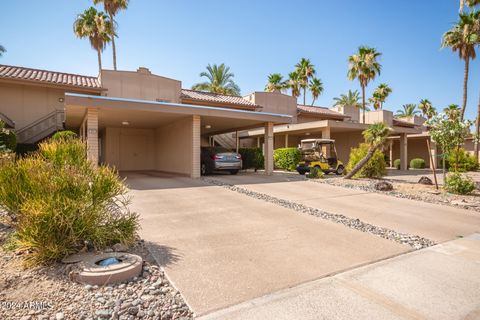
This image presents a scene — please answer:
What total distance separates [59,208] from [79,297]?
1239mm

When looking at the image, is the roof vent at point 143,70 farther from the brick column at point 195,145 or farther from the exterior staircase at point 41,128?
the brick column at point 195,145

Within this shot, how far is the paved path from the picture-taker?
18.5ft

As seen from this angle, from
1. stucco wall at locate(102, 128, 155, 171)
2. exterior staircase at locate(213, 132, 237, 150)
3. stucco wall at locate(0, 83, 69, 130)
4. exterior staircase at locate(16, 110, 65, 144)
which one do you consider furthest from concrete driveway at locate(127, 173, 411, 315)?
exterior staircase at locate(213, 132, 237, 150)

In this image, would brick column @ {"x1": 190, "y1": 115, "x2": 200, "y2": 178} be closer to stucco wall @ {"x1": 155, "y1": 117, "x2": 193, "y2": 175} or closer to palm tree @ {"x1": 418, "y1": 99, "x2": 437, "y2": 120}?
stucco wall @ {"x1": 155, "y1": 117, "x2": 193, "y2": 175}

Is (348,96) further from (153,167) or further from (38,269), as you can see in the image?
(38,269)

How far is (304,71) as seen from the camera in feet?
120

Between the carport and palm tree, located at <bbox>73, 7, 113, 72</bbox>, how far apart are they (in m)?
10.9

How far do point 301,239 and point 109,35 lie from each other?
27888 millimetres

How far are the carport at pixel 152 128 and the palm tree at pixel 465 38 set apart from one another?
19104mm

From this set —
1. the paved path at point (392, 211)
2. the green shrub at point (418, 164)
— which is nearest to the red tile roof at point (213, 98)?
the paved path at point (392, 211)

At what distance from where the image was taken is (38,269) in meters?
3.32

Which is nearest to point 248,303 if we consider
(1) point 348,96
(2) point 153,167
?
(2) point 153,167

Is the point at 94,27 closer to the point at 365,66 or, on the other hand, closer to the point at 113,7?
the point at 113,7

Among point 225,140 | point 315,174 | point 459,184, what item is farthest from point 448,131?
point 225,140
